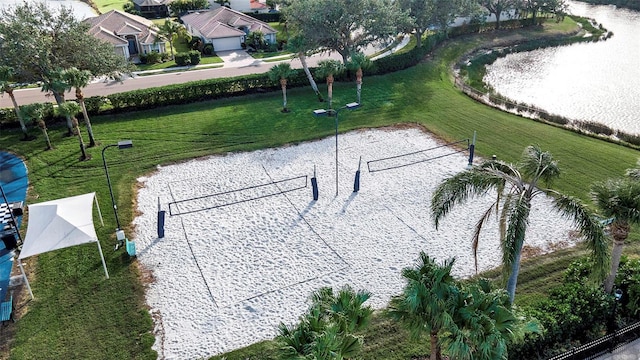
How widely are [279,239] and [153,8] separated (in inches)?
2316

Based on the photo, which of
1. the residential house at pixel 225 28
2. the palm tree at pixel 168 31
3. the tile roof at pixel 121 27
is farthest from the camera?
the residential house at pixel 225 28

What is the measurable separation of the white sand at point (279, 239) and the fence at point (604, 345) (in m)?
4.66

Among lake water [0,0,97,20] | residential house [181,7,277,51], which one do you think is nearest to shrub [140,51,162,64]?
residential house [181,7,277,51]

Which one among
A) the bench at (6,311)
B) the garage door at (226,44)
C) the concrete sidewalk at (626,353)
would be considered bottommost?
the concrete sidewalk at (626,353)

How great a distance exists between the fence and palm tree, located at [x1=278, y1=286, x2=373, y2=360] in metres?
6.13

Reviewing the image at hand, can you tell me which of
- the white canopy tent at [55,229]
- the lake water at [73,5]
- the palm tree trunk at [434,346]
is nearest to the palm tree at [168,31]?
the lake water at [73,5]

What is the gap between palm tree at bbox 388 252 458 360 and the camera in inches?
400

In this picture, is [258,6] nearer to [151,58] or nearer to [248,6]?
[248,6]

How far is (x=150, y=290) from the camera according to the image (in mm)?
16828

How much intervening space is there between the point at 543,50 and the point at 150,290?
5023 centimetres

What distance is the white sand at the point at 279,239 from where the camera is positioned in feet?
51.8

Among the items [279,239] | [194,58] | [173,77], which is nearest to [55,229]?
[279,239]

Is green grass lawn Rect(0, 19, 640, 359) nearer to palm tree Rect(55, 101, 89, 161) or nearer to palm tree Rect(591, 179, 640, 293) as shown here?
palm tree Rect(55, 101, 89, 161)

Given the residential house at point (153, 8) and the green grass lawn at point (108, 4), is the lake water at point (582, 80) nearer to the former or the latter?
the residential house at point (153, 8)
